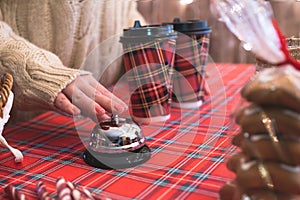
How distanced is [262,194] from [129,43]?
0.52 metres

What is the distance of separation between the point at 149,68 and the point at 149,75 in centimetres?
2

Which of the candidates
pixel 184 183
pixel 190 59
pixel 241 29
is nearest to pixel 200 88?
pixel 190 59

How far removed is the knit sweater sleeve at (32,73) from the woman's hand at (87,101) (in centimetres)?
2

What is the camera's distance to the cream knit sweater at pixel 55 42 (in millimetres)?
794

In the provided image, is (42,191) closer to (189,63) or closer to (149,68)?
(149,68)

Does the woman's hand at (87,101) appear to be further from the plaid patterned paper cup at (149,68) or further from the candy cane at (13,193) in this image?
the candy cane at (13,193)

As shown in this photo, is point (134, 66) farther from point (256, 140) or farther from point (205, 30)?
point (256, 140)

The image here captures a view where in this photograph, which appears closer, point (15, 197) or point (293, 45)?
point (15, 197)

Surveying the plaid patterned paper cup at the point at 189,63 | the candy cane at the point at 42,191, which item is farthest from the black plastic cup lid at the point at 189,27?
the candy cane at the point at 42,191

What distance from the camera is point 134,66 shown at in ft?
2.79

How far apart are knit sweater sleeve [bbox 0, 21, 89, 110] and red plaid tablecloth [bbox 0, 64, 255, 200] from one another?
0.09m

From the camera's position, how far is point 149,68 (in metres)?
0.85

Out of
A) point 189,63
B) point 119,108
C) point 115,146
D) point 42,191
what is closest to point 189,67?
point 189,63

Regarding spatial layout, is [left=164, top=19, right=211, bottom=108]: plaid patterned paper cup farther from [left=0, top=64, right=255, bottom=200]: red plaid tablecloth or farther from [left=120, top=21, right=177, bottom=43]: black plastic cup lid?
[left=120, top=21, right=177, bottom=43]: black plastic cup lid
